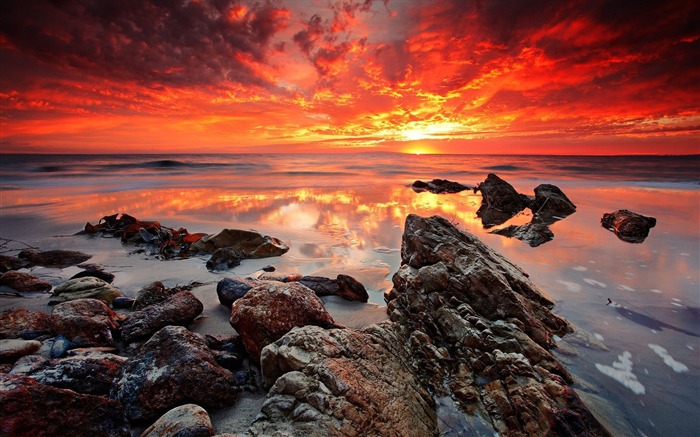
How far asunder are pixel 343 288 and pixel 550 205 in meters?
10.3

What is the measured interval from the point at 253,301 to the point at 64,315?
1.92 meters

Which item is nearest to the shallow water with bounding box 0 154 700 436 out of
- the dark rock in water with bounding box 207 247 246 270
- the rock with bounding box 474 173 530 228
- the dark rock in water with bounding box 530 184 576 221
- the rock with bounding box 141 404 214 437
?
the dark rock in water with bounding box 207 247 246 270

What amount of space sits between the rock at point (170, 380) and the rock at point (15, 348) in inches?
44.8

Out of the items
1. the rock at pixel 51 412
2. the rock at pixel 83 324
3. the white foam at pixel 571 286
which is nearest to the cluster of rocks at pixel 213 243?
the rock at pixel 83 324

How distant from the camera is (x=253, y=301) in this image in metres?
3.16

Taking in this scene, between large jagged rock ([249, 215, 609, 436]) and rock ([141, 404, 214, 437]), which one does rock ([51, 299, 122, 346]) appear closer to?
rock ([141, 404, 214, 437])

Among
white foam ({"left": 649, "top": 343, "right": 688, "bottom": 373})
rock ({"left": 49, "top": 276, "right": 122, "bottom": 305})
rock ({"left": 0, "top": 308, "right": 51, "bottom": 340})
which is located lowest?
white foam ({"left": 649, "top": 343, "right": 688, "bottom": 373})

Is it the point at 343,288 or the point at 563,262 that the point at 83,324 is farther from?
the point at 563,262

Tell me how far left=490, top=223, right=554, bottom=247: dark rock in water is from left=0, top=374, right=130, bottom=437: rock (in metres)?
7.98

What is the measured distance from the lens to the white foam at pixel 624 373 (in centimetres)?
310

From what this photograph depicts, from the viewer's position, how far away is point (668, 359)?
3.52m

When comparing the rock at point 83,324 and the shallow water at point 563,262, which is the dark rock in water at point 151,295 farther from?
the rock at point 83,324

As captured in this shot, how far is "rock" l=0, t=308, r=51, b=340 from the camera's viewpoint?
3146mm

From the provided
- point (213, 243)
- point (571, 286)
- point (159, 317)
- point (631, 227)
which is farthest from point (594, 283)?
point (213, 243)
